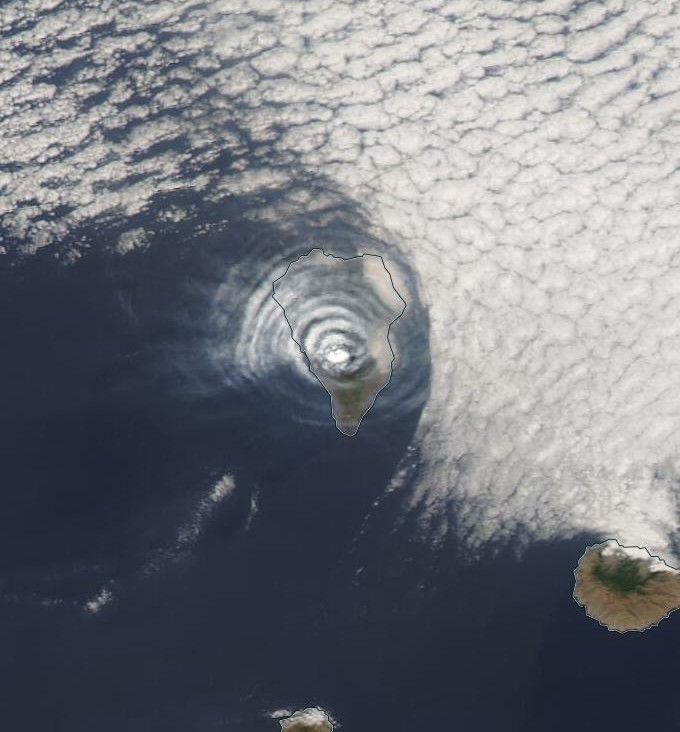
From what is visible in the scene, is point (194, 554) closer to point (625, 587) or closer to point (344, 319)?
point (344, 319)

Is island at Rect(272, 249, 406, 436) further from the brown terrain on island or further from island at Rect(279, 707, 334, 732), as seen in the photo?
island at Rect(279, 707, 334, 732)

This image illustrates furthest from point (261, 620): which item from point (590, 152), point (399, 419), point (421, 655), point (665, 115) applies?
point (665, 115)

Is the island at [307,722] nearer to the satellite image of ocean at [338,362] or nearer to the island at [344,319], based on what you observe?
the satellite image of ocean at [338,362]

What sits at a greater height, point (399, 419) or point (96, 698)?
point (399, 419)

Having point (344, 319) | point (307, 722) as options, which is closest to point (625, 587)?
point (307, 722)

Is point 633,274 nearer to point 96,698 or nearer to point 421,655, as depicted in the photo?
point 421,655
